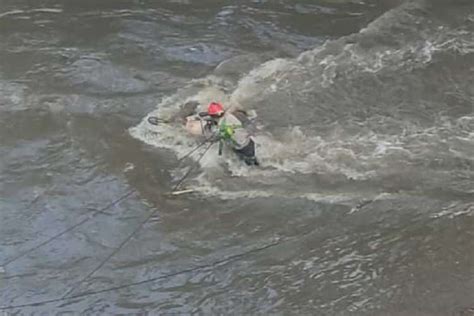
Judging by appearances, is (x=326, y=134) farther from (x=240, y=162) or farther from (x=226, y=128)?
(x=226, y=128)

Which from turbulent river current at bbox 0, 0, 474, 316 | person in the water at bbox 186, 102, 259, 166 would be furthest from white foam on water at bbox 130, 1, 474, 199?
person in the water at bbox 186, 102, 259, 166

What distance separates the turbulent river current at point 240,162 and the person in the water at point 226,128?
135 mm

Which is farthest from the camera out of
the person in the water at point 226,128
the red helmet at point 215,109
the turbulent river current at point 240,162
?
the red helmet at point 215,109

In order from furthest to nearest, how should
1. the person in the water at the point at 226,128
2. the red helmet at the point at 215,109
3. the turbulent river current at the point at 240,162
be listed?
the red helmet at the point at 215,109
the person in the water at the point at 226,128
the turbulent river current at the point at 240,162

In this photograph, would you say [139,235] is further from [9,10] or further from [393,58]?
[9,10]

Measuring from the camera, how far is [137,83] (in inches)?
424

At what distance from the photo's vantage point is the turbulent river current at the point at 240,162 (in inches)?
293

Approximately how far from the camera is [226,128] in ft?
29.3

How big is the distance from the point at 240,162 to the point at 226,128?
391 millimetres

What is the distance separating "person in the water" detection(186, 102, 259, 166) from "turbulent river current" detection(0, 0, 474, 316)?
13 cm

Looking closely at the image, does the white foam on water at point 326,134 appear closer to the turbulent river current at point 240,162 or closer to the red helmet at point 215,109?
the turbulent river current at point 240,162

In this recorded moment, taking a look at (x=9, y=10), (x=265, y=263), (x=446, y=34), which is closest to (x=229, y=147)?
(x=265, y=263)

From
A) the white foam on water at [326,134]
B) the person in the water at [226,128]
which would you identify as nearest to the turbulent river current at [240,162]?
the white foam on water at [326,134]

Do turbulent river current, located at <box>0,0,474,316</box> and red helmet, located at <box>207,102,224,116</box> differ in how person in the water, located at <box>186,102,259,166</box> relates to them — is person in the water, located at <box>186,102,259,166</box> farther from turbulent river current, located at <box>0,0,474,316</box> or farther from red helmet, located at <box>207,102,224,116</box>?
turbulent river current, located at <box>0,0,474,316</box>
